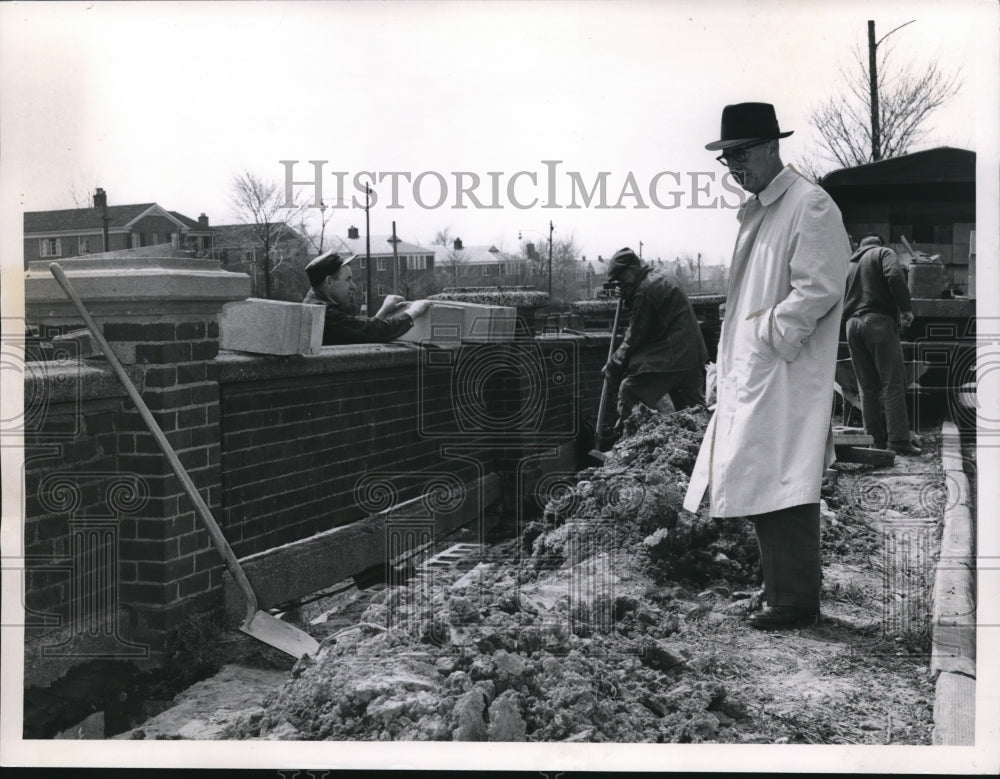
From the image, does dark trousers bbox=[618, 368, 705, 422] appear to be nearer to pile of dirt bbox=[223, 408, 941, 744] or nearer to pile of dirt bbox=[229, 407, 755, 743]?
pile of dirt bbox=[223, 408, 941, 744]

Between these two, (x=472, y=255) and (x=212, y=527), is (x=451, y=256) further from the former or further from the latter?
(x=212, y=527)

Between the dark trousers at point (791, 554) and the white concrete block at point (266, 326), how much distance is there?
261 cm

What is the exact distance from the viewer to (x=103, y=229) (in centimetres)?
541

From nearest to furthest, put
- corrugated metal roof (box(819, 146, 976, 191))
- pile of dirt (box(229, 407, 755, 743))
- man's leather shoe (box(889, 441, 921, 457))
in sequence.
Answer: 1. pile of dirt (box(229, 407, 755, 743))
2. man's leather shoe (box(889, 441, 921, 457))
3. corrugated metal roof (box(819, 146, 976, 191))

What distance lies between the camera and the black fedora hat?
14.0 ft

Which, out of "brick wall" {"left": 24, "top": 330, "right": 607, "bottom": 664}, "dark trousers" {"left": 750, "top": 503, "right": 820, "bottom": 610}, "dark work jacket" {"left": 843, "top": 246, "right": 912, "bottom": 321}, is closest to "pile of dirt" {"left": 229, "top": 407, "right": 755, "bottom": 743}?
"dark trousers" {"left": 750, "top": 503, "right": 820, "bottom": 610}

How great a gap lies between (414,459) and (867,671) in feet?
13.0

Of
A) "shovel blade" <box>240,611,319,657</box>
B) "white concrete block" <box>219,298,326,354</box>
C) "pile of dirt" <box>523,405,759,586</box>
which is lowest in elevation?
"shovel blade" <box>240,611,319,657</box>

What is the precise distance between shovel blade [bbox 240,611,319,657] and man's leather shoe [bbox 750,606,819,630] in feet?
6.48

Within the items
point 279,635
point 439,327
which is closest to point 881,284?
point 439,327

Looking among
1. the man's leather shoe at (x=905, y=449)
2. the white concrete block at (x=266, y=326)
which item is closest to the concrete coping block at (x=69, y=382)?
the white concrete block at (x=266, y=326)

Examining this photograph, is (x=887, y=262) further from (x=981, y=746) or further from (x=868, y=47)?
(x=981, y=746)

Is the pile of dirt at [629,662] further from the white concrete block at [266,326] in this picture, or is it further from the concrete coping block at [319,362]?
the white concrete block at [266,326]

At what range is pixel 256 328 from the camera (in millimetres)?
5156
